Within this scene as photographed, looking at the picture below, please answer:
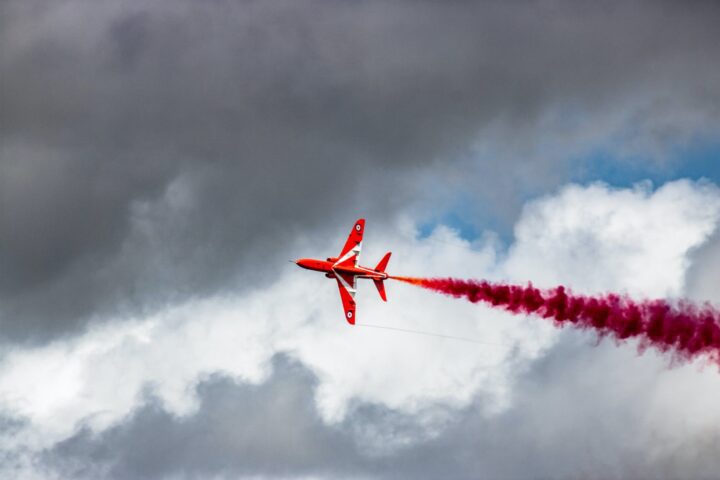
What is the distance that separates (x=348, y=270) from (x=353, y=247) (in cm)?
310

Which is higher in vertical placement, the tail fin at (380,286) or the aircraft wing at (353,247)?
the aircraft wing at (353,247)

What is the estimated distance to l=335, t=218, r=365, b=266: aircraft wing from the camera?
98875 millimetres

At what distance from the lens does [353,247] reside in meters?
100

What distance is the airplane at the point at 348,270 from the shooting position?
3824 inches

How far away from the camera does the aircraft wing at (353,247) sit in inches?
3893

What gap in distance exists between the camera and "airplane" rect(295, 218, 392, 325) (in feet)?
319

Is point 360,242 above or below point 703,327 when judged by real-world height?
above

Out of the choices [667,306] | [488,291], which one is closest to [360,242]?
[488,291]

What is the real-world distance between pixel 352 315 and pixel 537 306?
731 inches

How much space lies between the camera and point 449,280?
99000 millimetres

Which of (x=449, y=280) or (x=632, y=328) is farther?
(x=449, y=280)

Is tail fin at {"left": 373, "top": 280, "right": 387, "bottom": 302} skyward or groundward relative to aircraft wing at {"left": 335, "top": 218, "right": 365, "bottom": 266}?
groundward

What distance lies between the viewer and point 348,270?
97938mm

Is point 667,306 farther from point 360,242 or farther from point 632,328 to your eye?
point 360,242
